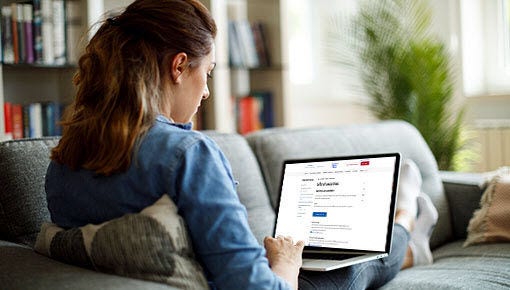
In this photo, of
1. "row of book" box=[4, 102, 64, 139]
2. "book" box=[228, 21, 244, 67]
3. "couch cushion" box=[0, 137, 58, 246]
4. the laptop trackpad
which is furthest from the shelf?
the laptop trackpad

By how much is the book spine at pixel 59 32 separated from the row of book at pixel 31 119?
8.0 inches

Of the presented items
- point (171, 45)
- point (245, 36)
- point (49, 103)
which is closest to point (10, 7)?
point (49, 103)

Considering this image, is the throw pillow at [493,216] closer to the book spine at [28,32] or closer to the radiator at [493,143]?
the radiator at [493,143]

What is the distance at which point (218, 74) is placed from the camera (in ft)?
11.5

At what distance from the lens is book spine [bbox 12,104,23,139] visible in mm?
2939

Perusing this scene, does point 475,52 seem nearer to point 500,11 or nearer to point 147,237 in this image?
point 500,11

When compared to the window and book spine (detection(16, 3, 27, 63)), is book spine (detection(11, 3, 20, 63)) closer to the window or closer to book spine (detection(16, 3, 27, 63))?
book spine (detection(16, 3, 27, 63))

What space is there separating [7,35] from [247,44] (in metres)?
1.27

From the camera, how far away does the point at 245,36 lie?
3.74 meters

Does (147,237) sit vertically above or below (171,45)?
below

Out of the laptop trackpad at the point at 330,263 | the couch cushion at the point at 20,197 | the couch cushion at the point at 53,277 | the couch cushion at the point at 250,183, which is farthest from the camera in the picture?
the couch cushion at the point at 250,183

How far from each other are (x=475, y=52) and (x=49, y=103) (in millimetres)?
2388

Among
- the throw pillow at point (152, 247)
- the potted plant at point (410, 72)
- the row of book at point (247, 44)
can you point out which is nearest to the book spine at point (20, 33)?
the row of book at point (247, 44)

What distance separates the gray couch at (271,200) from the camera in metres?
1.29
